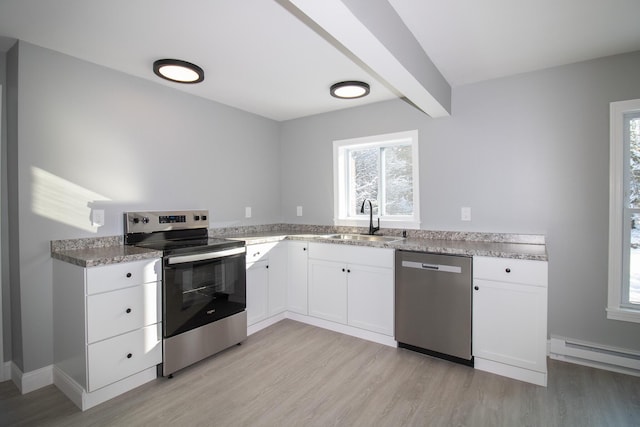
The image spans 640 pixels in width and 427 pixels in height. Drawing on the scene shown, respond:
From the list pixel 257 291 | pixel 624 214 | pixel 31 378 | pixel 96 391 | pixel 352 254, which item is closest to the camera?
pixel 96 391

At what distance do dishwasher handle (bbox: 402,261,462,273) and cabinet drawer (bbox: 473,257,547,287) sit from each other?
132 mm

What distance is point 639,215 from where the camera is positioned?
2361mm

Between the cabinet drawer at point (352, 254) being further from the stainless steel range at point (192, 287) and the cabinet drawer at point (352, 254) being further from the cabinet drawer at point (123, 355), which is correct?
the cabinet drawer at point (123, 355)

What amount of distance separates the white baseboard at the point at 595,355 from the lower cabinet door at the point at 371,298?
1284 millimetres

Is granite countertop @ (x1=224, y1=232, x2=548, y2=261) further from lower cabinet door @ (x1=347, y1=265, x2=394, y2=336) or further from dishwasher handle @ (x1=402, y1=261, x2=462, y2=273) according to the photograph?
lower cabinet door @ (x1=347, y1=265, x2=394, y2=336)

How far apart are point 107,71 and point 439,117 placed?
9.23ft

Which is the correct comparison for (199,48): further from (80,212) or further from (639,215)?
(639,215)

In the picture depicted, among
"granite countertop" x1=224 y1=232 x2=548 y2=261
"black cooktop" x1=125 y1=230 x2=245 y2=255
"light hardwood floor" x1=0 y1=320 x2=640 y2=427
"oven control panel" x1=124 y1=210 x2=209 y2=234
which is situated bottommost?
"light hardwood floor" x1=0 y1=320 x2=640 y2=427

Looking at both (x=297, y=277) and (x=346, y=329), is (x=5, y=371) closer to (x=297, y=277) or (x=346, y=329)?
(x=297, y=277)

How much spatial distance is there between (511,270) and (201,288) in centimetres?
222

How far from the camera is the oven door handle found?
2299 millimetres

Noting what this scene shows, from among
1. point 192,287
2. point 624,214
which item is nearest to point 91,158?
point 192,287

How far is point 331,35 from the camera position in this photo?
1616 mm

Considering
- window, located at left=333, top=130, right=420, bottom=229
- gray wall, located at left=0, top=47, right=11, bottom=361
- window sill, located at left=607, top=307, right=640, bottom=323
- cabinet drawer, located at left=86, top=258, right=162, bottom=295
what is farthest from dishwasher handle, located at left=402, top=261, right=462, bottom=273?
gray wall, located at left=0, top=47, right=11, bottom=361
